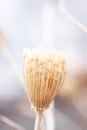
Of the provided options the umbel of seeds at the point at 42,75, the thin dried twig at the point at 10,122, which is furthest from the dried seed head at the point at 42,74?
the thin dried twig at the point at 10,122

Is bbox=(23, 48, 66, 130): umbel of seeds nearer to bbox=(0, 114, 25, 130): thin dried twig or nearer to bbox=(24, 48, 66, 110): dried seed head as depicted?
bbox=(24, 48, 66, 110): dried seed head

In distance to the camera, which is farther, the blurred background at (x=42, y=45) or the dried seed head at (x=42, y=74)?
the blurred background at (x=42, y=45)

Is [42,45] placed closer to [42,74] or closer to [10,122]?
[10,122]

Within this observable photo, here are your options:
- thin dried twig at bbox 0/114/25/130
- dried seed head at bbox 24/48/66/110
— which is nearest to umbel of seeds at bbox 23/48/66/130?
dried seed head at bbox 24/48/66/110

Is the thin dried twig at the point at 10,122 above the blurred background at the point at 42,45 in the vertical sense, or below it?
below

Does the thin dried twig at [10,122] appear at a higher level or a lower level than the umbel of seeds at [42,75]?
lower

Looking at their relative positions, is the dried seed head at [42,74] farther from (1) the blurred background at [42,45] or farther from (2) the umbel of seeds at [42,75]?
(1) the blurred background at [42,45]

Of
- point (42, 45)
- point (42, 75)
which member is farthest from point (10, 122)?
point (42, 75)
